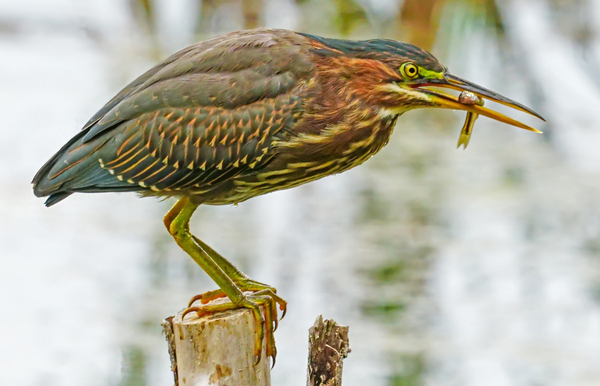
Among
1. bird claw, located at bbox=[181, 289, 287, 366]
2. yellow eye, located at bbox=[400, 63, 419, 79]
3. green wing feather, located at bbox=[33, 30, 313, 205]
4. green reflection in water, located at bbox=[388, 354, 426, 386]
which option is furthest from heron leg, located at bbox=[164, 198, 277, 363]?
green reflection in water, located at bbox=[388, 354, 426, 386]

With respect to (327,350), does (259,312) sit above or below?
above

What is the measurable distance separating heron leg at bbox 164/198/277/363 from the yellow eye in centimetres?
81

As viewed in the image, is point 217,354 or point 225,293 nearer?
point 217,354

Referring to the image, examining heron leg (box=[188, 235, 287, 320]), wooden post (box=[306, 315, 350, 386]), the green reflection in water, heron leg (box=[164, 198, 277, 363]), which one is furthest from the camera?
the green reflection in water

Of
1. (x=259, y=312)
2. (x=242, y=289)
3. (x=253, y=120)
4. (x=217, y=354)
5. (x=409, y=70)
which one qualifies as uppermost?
(x=409, y=70)

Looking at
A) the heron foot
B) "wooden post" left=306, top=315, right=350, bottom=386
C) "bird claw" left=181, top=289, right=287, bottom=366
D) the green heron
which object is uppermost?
the green heron

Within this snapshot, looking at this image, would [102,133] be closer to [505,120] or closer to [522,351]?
[505,120]

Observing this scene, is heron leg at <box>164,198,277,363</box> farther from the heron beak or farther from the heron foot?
the heron beak

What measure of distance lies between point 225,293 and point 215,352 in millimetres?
257

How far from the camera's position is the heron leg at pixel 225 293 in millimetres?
2637

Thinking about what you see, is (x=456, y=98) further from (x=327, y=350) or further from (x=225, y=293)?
(x=225, y=293)

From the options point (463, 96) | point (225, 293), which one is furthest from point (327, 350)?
point (463, 96)

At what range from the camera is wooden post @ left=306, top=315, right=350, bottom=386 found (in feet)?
7.93

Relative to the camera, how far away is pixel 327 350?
2422 mm
